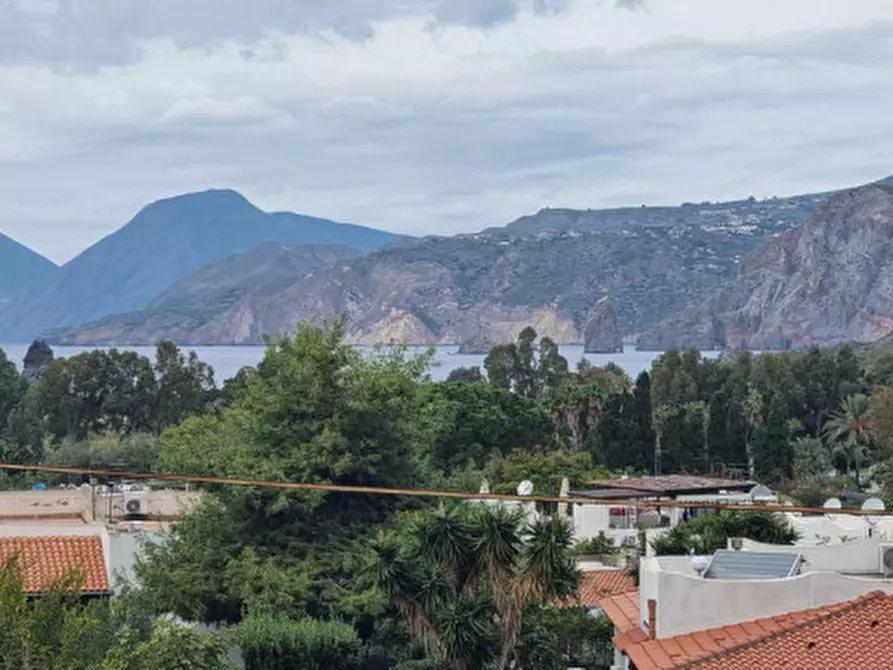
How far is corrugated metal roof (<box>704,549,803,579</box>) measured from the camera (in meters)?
24.1

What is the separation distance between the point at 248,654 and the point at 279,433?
8372 millimetres

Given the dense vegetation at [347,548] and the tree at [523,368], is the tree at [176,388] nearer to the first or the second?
the tree at [523,368]

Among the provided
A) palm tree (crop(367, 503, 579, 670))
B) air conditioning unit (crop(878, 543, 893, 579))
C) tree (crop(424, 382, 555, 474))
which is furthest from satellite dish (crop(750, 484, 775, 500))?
tree (crop(424, 382, 555, 474))

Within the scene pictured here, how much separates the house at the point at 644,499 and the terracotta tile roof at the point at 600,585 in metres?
1.40

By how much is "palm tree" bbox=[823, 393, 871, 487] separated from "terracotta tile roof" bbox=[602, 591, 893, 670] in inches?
2802

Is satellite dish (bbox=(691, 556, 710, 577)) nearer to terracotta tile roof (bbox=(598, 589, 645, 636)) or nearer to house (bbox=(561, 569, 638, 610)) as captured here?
terracotta tile roof (bbox=(598, 589, 645, 636))

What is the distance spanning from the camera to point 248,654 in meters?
32.6

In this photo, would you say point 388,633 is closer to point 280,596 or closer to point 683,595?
point 280,596

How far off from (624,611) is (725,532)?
8151 millimetres

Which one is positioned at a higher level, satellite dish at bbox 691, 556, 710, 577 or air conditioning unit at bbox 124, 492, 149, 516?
satellite dish at bbox 691, 556, 710, 577

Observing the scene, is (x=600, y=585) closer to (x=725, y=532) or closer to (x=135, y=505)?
(x=725, y=532)

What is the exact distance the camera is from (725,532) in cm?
3500

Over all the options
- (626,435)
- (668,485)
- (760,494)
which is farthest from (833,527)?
(626,435)

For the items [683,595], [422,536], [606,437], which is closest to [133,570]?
[422,536]
